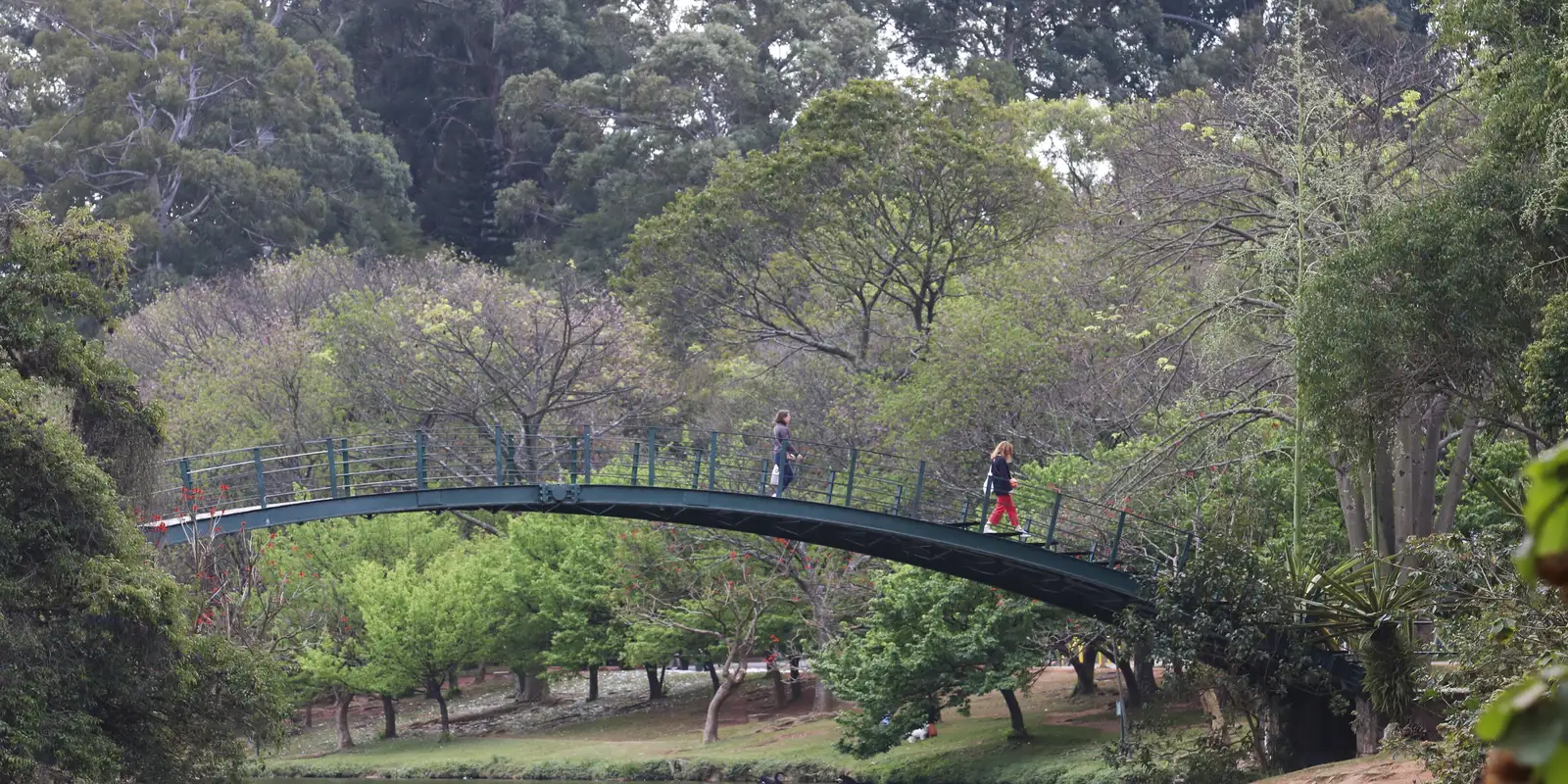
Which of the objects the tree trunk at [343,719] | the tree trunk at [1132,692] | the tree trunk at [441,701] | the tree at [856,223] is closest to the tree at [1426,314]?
the tree trunk at [1132,692]

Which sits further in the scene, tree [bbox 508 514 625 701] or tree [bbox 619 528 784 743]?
tree [bbox 508 514 625 701]

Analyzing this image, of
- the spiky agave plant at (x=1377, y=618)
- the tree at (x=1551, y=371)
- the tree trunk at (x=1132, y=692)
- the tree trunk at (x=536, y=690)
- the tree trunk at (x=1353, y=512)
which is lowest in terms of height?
the tree trunk at (x=1132, y=692)

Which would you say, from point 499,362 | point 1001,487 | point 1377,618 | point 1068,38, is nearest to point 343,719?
point 499,362

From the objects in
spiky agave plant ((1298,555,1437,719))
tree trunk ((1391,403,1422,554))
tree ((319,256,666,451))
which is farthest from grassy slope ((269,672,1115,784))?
tree ((319,256,666,451))

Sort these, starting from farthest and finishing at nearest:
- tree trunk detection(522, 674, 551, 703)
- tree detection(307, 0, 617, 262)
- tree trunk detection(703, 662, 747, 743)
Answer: tree detection(307, 0, 617, 262), tree trunk detection(522, 674, 551, 703), tree trunk detection(703, 662, 747, 743)

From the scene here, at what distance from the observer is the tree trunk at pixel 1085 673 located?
3238 centimetres

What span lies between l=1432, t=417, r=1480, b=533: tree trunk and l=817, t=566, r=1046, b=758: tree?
7943 millimetres

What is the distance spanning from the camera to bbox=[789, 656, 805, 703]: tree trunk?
40344 mm

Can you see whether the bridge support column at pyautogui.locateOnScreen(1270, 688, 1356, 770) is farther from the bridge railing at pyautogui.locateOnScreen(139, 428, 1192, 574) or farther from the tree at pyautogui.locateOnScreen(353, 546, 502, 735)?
the tree at pyautogui.locateOnScreen(353, 546, 502, 735)

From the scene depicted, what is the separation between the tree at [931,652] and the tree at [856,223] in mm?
9200

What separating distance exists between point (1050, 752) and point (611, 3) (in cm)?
5036

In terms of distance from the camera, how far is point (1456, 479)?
21.6 m

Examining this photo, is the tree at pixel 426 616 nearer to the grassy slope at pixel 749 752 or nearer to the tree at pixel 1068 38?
the grassy slope at pixel 749 752

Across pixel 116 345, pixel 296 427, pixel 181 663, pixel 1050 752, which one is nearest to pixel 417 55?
pixel 116 345
